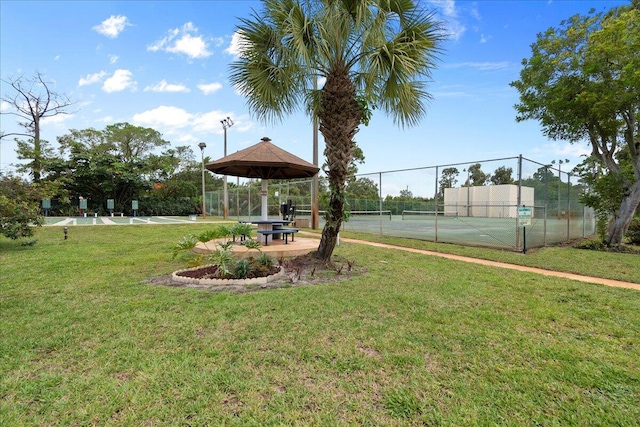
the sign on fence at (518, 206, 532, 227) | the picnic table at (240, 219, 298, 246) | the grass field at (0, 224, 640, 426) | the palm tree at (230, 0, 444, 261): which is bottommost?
the grass field at (0, 224, 640, 426)

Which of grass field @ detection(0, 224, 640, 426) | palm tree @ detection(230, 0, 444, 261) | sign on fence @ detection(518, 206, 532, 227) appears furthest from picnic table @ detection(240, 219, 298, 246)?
sign on fence @ detection(518, 206, 532, 227)

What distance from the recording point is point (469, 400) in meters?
2.04

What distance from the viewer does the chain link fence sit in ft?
29.0

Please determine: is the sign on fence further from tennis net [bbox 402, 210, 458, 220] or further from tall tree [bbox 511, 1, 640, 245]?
tall tree [bbox 511, 1, 640, 245]

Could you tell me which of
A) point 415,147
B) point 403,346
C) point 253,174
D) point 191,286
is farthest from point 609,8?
point 191,286

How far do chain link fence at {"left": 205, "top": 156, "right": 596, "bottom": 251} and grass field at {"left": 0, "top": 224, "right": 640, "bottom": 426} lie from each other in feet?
10.6

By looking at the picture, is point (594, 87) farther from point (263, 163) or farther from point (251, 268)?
point (251, 268)

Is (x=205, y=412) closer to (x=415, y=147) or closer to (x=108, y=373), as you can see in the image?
(x=108, y=373)

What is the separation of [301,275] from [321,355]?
2980 mm

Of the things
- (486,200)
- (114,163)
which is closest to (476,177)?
(486,200)

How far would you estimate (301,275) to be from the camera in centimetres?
557

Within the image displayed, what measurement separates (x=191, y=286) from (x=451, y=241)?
8364 mm

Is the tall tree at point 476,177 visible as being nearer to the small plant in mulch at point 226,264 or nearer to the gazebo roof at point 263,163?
the gazebo roof at point 263,163

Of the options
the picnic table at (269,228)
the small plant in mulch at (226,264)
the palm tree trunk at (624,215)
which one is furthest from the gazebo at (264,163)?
the palm tree trunk at (624,215)
